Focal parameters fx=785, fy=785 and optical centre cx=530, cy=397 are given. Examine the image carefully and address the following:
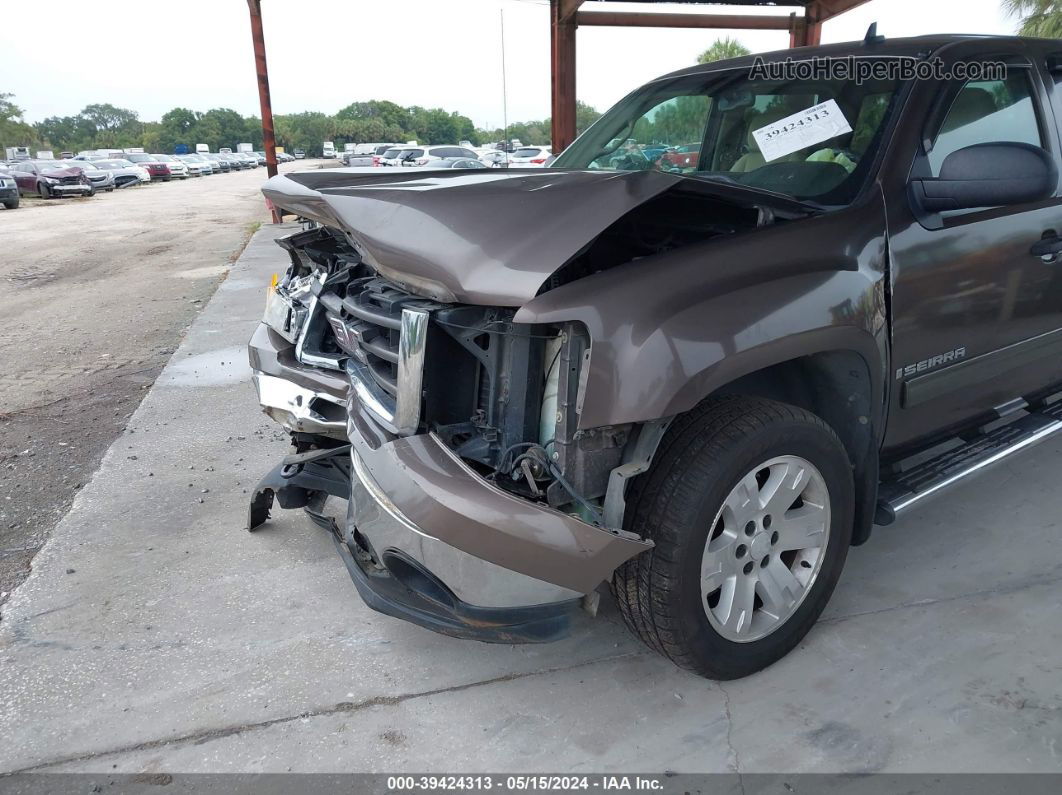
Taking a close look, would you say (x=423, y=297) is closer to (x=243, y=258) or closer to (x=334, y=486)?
(x=334, y=486)

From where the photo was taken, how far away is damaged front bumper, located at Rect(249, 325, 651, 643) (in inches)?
76.0

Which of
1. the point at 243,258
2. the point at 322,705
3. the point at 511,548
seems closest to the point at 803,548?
the point at 511,548

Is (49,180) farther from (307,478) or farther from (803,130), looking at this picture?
(803,130)

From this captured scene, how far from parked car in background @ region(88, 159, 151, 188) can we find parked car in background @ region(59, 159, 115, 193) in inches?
34.9

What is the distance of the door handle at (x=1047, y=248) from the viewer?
2.86 m

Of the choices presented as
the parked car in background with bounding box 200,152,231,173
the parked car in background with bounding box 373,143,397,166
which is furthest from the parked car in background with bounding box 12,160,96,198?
the parked car in background with bounding box 200,152,231,173

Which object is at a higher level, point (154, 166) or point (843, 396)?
point (154, 166)

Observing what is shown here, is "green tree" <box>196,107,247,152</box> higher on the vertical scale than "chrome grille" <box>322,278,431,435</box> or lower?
higher

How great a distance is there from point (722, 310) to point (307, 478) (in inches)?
68.8

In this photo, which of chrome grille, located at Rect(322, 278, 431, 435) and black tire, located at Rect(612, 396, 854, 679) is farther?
chrome grille, located at Rect(322, 278, 431, 435)

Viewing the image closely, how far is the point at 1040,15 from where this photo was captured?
63.9ft

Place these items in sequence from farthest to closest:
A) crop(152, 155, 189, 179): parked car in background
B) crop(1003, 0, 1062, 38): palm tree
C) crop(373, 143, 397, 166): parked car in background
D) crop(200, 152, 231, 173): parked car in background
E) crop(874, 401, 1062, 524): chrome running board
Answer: crop(200, 152, 231, 173): parked car in background → crop(152, 155, 189, 179): parked car in background → crop(373, 143, 397, 166): parked car in background → crop(1003, 0, 1062, 38): palm tree → crop(874, 401, 1062, 524): chrome running board

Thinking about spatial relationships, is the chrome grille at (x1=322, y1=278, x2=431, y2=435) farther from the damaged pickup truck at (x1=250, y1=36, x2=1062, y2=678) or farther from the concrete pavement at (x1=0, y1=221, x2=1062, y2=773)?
the concrete pavement at (x1=0, y1=221, x2=1062, y2=773)

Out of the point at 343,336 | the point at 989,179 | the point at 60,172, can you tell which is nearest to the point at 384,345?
the point at 343,336
